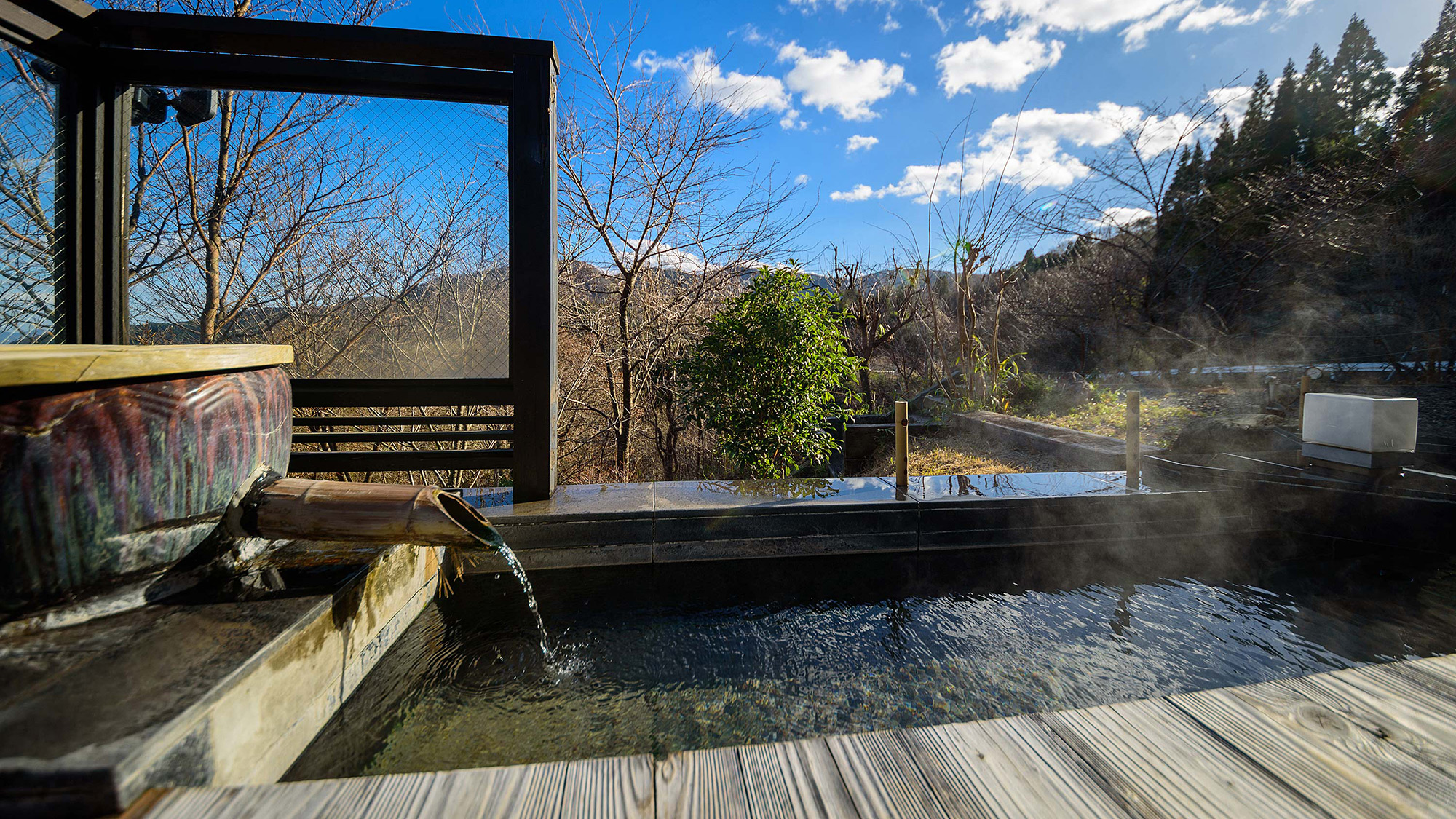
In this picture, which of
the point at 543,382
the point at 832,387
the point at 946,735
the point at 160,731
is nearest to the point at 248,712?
the point at 160,731

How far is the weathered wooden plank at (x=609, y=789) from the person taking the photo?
1.08m

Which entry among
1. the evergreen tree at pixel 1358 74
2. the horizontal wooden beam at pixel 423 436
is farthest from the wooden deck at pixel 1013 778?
the evergreen tree at pixel 1358 74

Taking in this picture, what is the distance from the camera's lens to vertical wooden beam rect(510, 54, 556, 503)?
3.18m

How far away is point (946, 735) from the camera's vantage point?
1.26 meters

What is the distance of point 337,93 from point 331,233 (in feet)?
3.42

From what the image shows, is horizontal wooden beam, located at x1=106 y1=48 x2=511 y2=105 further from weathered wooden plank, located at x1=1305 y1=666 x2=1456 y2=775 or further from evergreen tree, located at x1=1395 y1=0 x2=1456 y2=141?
evergreen tree, located at x1=1395 y1=0 x2=1456 y2=141

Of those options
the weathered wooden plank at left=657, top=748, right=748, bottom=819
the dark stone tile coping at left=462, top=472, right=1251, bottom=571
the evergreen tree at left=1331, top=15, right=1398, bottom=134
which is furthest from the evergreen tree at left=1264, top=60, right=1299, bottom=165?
the weathered wooden plank at left=657, top=748, right=748, bottom=819

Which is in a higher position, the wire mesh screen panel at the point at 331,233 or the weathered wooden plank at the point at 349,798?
the wire mesh screen panel at the point at 331,233

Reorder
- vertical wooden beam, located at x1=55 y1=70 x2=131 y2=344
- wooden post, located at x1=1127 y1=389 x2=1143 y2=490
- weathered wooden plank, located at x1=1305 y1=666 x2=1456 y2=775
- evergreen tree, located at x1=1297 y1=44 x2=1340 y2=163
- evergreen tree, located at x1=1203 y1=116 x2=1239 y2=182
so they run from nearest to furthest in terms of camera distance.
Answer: weathered wooden plank, located at x1=1305 y1=666 x2=1456 y2=775 → vertical wooden beam, located at x1=55 y1=70 x2=131 y2=344 → wooden post, located at x1=1127 y1=389 x2=1143 y2=490 → evergreen tree, located at x1=1203 y1=116 x2=1239 y2=182 → evergreen tree, located at x1=1297 y1=44 x2=1340 y2=163

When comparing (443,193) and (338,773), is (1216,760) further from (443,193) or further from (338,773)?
(443,193)

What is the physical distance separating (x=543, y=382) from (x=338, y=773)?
199 cm

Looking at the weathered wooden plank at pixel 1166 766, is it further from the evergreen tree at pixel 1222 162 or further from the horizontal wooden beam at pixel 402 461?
the evergreen tree at pixel 1222 162

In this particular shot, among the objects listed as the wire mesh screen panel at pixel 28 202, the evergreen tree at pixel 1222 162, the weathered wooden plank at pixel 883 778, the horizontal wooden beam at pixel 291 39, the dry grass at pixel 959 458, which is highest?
the evergreen tree at pixel 1222 162

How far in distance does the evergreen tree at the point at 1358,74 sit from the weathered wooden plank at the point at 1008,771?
61.9 ft
